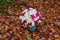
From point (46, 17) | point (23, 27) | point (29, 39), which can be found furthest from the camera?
point (46, 17)

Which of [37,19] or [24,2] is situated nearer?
[37,19]

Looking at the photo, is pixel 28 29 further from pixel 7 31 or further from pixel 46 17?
pixel 46 17

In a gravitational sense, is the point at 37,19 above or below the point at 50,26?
above

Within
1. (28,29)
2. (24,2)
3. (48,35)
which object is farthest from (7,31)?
(24,2)

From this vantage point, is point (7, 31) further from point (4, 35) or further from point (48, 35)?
point (48, 35)

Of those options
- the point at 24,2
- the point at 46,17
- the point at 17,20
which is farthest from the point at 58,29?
the point at 24,2

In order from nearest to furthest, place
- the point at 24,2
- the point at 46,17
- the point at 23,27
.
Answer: the point at 23,27 → the point at 46,17 → the point at 24,2
